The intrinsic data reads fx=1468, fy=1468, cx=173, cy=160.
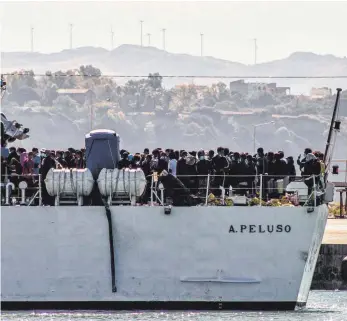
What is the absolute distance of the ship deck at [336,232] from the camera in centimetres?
4903

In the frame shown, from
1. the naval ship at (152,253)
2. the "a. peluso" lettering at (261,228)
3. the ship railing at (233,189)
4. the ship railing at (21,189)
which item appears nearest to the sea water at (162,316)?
the naval ship at (152,253)

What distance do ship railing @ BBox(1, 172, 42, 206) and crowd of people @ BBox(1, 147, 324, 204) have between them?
0.06 metres

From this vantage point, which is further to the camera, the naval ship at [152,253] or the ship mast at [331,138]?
the ship mast at [331,138]

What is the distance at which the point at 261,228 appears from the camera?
36.0 meters

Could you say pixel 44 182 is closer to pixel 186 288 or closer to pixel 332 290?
pixel 186 288

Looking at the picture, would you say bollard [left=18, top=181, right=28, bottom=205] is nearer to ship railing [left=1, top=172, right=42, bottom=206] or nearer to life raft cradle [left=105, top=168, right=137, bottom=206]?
ship railing [left=1, top=172, right=42, bottom=206]

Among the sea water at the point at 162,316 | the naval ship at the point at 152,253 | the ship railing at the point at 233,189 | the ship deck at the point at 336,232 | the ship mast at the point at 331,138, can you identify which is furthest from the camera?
the ship deck at the point at 336,232

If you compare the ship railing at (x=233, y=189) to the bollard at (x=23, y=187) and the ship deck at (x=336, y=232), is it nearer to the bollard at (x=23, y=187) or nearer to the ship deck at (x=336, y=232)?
the bollard at (x=23, y=187)

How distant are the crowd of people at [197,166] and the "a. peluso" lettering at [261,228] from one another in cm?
127

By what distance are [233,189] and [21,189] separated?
17.4ft

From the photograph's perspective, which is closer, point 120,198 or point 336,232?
point 120,198

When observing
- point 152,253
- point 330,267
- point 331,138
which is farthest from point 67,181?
point 330,267

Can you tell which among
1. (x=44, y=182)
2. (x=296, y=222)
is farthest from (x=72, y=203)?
(x=296, y=222)

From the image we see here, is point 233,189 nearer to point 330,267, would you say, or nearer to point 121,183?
point 121,183
